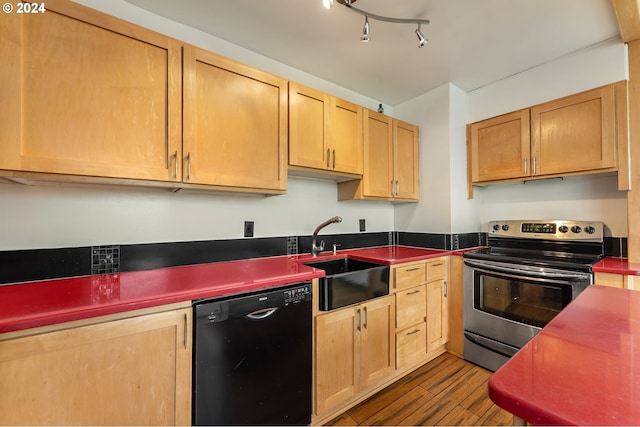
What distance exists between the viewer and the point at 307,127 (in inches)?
76.9

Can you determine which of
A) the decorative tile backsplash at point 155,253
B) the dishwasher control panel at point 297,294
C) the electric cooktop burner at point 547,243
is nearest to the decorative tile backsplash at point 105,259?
the decorative tile backsplash at point 155,253

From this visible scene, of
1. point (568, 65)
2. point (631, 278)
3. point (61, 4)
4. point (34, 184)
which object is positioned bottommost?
point (631, 278)

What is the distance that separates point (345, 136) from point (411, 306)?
1.46 meters

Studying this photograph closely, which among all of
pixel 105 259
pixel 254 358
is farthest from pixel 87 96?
pixel 254 358

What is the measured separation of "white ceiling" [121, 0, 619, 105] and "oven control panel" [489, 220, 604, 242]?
138 cm

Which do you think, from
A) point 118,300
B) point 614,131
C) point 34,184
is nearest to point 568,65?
point 614,131

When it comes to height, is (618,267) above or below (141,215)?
below

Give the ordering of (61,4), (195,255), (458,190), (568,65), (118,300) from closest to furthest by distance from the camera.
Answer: (118,300) < (61,4) < (195,255) < (568,65) < (458,190)

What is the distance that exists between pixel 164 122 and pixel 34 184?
2.35ft

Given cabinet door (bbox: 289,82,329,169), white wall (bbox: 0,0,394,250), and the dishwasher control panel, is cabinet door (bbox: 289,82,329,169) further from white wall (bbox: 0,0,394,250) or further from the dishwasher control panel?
the dishwasher control panel

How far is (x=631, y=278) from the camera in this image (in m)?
1.60

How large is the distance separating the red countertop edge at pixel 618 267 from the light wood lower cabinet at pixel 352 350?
1.31m

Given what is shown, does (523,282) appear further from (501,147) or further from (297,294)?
(297,294)

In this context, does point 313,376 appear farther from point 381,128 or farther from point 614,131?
point 614,131
